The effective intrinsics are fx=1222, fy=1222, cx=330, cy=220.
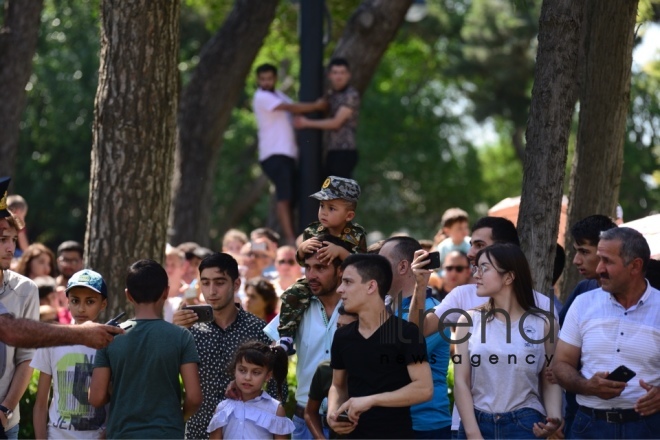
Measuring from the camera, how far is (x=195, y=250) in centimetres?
1276

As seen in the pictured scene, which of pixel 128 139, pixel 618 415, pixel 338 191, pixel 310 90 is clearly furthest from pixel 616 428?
pixel 310 90

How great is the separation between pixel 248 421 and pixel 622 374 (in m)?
2.20

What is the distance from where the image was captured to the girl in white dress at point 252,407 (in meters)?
7.30

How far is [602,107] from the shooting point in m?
10.7

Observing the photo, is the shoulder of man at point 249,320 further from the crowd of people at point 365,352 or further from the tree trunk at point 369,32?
the tree trunk at point 369,32

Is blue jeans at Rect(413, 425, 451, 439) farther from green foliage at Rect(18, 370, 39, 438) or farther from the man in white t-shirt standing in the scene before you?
the man in white t-shirt standing

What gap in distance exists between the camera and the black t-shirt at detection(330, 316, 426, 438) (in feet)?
21.6

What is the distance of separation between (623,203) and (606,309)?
1920 cm

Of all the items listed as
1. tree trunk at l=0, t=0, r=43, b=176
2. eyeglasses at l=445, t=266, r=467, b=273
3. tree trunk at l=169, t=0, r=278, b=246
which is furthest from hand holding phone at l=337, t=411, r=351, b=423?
tree trunk at l=169, t=0, r=278, b=246

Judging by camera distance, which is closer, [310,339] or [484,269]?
[484,269]

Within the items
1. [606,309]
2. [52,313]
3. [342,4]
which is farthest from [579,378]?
[342,4]

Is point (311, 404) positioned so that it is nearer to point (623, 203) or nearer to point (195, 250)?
point (195, 250)

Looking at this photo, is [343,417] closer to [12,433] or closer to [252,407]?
[252,407]

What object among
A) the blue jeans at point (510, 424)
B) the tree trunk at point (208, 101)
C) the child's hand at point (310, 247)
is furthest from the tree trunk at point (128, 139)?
the tree trunk at point (208, 101)
